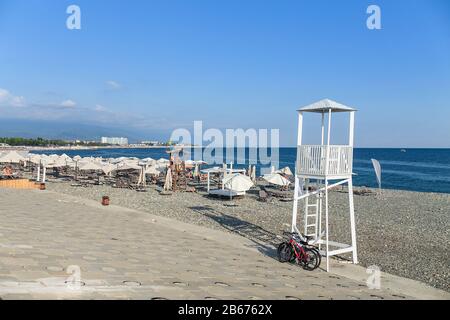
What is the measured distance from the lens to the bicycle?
9.80m

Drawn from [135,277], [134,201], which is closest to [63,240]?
[135,277]

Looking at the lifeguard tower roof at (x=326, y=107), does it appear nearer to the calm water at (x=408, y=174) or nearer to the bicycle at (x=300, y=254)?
the bicycle at (x=300, y=254)

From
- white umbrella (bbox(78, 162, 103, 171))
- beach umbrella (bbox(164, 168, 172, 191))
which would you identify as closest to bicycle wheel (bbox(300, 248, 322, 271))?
beach umbrella (bbox(164, 168, 172, 191))

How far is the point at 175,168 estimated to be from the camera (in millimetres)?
29797

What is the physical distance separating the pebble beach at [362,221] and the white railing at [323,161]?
2.57 m

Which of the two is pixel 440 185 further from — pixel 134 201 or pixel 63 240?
pixel 63 240

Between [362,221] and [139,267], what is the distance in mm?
13700

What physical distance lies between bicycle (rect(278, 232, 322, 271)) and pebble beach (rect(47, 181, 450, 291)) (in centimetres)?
114

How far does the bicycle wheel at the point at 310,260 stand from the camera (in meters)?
9.75

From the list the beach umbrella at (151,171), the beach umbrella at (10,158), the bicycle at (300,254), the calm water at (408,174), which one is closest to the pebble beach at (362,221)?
the bicycle at (300,254)

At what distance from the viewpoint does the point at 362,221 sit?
18.9 m

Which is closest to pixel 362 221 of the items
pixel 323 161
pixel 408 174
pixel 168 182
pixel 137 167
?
pixel 323 161

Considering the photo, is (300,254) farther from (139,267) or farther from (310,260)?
(139,267)
